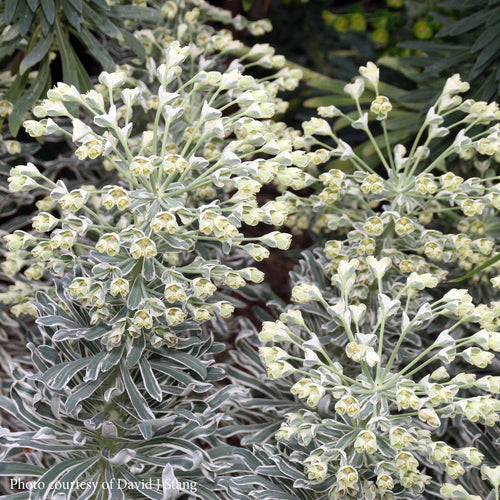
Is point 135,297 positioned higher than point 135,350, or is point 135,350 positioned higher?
point 135,297

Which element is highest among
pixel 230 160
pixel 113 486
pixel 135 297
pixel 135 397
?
pixel 230 160

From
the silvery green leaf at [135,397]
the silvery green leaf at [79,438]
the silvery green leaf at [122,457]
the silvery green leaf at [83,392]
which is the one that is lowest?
the silvery green leaf at [122,457]

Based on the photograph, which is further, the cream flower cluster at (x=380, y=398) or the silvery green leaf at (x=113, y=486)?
the silvery green leaf at (x=113, y=486)

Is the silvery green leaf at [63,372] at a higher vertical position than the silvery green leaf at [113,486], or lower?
higher

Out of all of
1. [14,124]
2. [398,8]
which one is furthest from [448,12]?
[14,124]

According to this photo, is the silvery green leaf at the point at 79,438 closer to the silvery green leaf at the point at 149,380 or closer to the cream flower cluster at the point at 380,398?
the silvery green leaf at the point at 149,380

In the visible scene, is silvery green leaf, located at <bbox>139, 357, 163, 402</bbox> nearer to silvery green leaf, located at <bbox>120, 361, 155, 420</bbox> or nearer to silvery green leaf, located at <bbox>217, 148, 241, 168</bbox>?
silvery green leaf, located at <bbox>120, 361, 155, 420</bbox>

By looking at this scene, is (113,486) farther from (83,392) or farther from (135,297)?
(135,297)

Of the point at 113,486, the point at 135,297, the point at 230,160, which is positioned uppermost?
the point at 230,160

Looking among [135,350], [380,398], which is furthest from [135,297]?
[380,398]

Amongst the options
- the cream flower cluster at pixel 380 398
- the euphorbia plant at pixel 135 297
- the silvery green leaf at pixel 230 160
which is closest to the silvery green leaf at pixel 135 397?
the euphorbia plant at pixel 135 297

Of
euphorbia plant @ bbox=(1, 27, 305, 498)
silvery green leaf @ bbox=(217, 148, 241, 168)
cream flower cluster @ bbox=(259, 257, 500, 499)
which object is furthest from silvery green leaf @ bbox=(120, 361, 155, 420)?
silvery green leaf @ bbox=(217, 148, 241, 168)

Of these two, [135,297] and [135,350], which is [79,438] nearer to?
[135,350]

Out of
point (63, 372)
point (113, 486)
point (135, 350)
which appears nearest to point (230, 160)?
point (135, 350)
